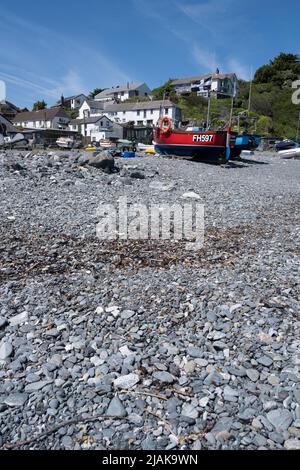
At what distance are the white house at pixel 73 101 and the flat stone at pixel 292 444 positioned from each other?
101917mm

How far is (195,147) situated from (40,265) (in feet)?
63.3

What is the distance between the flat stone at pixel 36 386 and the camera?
3033 mm

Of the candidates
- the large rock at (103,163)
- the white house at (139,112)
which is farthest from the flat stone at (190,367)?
the white house at (139,112)

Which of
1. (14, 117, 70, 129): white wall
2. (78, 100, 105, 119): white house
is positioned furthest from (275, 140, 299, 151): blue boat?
(78, 100, 105, 119): white house

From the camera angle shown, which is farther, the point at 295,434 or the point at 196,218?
the point at 196,218

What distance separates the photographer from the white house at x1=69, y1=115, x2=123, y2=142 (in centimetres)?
6030

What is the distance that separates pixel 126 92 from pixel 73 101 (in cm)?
1570

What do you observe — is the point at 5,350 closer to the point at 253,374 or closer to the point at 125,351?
the point at 125,351

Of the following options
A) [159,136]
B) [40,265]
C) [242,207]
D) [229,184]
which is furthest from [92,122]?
[40,265]

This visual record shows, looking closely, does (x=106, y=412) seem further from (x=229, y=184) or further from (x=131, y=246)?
(x=229, y=184)

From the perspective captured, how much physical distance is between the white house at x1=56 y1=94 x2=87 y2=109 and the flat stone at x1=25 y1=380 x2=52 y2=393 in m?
101

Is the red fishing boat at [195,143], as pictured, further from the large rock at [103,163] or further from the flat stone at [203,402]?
the flat stone at [203,402]

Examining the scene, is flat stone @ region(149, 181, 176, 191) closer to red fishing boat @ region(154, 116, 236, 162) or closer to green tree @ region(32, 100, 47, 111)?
red fishing boat @ region(154, 116, 236, 162)

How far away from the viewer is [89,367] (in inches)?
131
